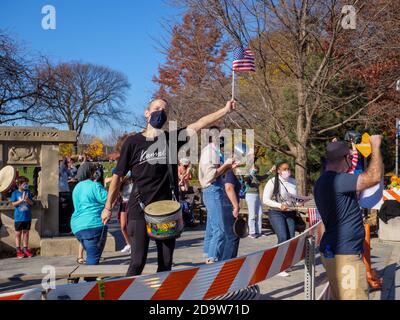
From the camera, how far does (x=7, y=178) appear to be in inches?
342

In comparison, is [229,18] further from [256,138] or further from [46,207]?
[46,207]

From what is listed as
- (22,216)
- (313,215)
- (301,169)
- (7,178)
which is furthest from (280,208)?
(301,169)

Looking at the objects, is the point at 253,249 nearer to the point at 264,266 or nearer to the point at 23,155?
the point at 23,155

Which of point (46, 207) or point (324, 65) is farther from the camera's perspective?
point (324, 65)

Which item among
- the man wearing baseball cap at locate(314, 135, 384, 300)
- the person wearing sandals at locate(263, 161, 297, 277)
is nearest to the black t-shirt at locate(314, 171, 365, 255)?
the man wearing baseball cap at locate(314, 135, 384, 300)

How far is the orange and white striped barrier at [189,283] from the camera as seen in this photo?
299cm

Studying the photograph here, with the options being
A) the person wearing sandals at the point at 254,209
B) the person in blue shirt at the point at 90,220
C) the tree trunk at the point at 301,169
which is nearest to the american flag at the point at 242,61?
the person in blue shirt at the point at 90,220

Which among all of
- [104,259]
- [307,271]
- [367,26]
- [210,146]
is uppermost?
[367,26]

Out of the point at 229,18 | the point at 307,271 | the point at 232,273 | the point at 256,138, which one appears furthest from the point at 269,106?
the point at 232,273

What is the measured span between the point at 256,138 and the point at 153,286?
11.1m

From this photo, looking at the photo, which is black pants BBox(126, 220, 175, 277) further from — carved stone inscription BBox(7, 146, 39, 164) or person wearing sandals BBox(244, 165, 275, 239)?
person wearing sandals BBox(244, 165, 275, 239)

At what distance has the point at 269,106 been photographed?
13227 mm

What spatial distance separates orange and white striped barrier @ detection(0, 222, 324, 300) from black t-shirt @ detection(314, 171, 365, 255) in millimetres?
568

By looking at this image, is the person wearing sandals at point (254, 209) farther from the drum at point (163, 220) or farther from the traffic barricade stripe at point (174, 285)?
the traffic barricade stripe at point (174, 285)
